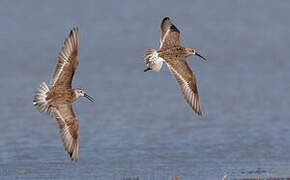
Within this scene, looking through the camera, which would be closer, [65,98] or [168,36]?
[65,98]

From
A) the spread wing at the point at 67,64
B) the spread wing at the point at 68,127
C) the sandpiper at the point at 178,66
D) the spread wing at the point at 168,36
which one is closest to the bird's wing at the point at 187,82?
the sandpiper at the point at 178,66

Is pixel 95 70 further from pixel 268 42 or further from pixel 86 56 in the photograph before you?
pixel 268 42

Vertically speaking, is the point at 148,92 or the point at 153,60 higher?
the point at 148,92

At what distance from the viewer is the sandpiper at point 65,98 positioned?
8.61 metres

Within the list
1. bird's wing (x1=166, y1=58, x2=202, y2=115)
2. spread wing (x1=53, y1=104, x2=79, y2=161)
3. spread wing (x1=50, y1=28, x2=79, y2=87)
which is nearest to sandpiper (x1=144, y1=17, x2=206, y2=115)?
bird's wing (x1=166, y1=58, x2=202, y2=115)

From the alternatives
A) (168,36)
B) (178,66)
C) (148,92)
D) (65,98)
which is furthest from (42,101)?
(148,92)

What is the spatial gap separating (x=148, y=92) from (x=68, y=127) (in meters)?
5.64

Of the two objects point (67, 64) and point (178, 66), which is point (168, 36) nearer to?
point (178, 66)

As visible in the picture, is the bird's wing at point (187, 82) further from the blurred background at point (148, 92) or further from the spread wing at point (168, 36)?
the blurred background at point (148, 92)

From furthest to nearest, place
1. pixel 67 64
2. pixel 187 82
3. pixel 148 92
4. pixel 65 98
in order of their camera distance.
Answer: pixel 148 92, pixel 187 82, pixel 67 64, pixel 65 98

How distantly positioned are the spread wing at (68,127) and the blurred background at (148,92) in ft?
3.01

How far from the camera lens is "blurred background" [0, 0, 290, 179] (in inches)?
404

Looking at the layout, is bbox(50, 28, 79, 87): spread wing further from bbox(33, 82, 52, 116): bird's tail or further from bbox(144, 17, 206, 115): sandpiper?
bbox(144, 17, 206, 115): sandpiper

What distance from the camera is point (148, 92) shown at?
14.2 metres
